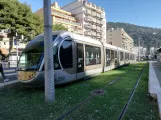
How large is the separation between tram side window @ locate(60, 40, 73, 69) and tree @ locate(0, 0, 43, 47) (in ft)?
83.0

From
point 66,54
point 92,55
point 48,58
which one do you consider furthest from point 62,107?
point 92,55

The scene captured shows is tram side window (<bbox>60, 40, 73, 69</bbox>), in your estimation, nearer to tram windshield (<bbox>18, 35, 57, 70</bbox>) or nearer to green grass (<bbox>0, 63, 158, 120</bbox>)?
tram windshield (<bbox>18, 35, 57, 70</bbox>)

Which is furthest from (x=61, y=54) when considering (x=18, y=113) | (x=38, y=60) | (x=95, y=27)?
(x=95, y=27)

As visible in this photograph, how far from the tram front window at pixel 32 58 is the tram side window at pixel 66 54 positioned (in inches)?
41.0

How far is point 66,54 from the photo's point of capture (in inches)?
375

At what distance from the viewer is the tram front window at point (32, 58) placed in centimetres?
852

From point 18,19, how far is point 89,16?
45.8 metres

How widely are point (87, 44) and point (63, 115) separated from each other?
7.66 m

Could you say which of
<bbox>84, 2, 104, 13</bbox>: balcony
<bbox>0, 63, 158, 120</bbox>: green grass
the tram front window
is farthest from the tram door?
<bbox>84, 2, 104, 13</bbox>: balcony

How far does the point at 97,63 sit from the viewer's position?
14.5m

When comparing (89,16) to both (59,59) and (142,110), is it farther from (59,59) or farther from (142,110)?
(142,110)

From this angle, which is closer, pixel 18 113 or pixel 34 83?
pixel 18 113

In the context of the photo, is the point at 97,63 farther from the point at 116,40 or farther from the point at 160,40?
the point at 116,40

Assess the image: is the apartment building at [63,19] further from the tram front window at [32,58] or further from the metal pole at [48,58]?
the metal pole at [48,58]
